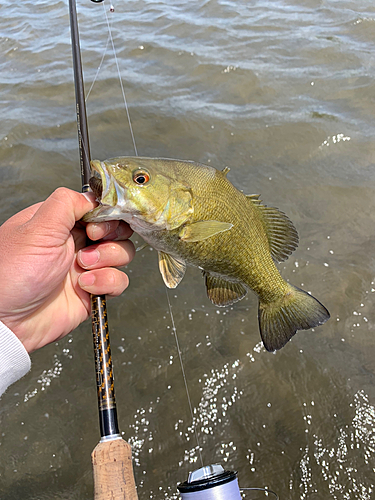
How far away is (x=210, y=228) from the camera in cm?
179

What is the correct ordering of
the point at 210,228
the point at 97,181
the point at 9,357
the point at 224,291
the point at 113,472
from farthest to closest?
the point at 224,291 → the point at 9,357 → the point at 210,228 → the point at 97,181 → the point at 113,472

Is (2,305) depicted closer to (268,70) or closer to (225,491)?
(225,491)

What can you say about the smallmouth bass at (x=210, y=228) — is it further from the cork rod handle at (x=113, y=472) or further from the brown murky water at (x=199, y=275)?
the brown murky water at (x=199, y=275)

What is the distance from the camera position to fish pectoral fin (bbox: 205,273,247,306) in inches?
85.3

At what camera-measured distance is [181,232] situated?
184 centimetres

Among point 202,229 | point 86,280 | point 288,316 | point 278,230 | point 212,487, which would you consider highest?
point 202,229

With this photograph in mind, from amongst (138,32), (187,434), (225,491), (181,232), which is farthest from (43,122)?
(225,491)

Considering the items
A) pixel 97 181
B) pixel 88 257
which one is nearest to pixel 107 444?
pixel 88 257

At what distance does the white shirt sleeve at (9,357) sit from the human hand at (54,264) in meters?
0.13

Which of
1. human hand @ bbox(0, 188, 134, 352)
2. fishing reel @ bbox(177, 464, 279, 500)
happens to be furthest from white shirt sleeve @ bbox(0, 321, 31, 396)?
fishing reel @ bbox(177, 464, 279, 500)

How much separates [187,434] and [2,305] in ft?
5.54

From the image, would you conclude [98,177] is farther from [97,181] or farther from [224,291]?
[224,291]

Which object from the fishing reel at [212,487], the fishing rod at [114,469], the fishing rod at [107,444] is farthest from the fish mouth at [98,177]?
the fishing reel at [212,487]

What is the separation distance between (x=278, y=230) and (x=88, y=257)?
1145 millimetres
